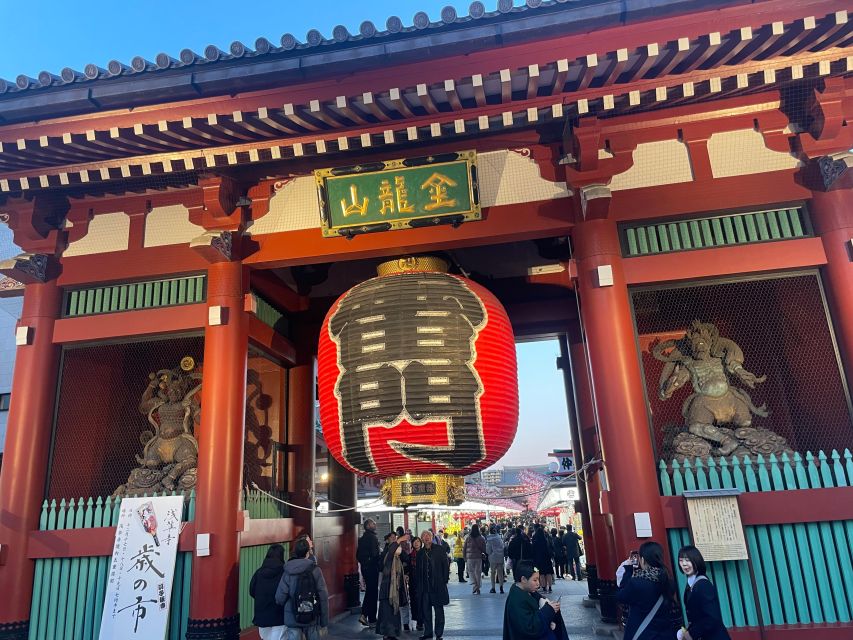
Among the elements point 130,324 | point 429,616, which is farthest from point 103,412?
point 429,616

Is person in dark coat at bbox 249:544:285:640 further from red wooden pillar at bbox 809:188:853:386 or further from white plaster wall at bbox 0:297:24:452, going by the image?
white plaster wall at bbox 0:297:24:452

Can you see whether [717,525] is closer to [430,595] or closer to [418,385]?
[418,385]

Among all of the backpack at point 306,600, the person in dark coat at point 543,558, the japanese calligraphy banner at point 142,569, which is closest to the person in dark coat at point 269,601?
the backpack at point 306,600

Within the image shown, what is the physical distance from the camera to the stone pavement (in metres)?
8.16

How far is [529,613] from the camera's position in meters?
4.05

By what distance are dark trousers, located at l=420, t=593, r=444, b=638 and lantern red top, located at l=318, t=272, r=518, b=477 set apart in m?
2.91

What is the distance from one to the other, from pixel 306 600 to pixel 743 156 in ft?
22.0

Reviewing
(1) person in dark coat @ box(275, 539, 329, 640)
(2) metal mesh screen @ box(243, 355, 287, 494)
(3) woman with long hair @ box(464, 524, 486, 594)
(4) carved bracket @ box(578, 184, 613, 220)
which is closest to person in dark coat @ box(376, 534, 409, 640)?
(2) metal mesh screen @ box(243, 355, 287, 494)

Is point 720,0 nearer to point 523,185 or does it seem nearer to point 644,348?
point 523,185

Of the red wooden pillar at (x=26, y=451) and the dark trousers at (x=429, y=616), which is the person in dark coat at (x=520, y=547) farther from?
the red wooden pillar at (x=26, y=451)

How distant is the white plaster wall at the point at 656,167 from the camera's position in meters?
6.75

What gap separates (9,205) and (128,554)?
4.73 m

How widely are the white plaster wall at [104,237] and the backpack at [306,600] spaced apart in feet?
15.9

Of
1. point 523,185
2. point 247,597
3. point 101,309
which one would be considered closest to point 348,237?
point 523,185
